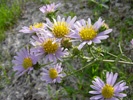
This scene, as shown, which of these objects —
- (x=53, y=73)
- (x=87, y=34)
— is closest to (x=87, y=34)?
(x=87, y=34)

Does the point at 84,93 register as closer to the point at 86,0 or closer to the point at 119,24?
the point at 119,24

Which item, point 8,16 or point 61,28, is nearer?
point 61,28

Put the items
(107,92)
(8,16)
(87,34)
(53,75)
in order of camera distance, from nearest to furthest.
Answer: (87,34), (107,92), (53,75), (8,16)

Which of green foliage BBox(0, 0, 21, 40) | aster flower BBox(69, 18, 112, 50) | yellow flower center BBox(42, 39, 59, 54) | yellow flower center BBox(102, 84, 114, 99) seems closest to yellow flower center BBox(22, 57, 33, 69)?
yellow flower center BBox(42, 39, 59, 54)

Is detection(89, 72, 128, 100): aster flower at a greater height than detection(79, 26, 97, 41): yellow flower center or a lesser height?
lesser

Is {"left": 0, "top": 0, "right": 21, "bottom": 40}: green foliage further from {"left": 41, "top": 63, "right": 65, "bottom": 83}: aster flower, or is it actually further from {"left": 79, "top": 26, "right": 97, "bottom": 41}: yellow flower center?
{"left": 79, "top": 26, "right": 97, "bottom": 41}: yellow flower center

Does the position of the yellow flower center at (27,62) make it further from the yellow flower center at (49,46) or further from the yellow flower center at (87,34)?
the yellow flower center at (87,34)

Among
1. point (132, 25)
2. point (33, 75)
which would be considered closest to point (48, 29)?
point (33, 75)

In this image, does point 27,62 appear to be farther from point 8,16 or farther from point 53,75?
point 8,16

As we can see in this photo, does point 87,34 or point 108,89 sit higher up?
point 87,34
